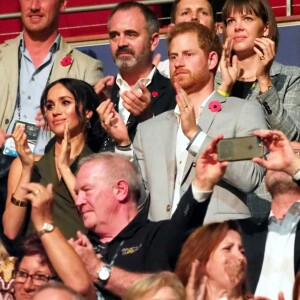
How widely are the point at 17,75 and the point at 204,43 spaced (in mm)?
1907

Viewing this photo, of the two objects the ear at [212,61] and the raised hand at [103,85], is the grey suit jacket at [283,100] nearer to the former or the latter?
the ear at [212,61]

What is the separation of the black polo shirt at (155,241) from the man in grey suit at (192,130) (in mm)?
603

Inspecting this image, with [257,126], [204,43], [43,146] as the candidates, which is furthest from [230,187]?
[43,146]

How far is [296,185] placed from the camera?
880 cm

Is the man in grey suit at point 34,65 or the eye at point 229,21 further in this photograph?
the man in grey suit at point 34,65

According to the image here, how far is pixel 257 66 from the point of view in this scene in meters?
10.5

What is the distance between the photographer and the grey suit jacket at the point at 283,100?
9680mm

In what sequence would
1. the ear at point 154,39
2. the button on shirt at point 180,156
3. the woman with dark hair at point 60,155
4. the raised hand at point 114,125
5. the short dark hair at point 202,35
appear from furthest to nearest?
1. the ear at point 154,39
2. the short dark hair at point 202,35
3. the woman with dark hair at point 60,155
4. the raised hand at point 114,125
5. the button on shirt at point 180,156

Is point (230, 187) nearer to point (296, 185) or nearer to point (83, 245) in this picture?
point (296, 185)

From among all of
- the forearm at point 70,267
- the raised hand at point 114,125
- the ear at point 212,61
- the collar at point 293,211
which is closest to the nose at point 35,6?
the raised hand at point 114,125

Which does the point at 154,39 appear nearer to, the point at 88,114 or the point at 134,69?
the point at 134,69

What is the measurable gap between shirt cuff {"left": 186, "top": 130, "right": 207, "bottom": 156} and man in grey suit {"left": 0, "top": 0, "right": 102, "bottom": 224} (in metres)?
1.92

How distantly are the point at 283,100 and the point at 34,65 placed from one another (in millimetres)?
2068

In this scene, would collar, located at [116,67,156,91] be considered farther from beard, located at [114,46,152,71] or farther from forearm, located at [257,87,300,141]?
forearm, located at [257,87,300,141]
